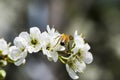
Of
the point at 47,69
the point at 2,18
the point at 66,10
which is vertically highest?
the point at 2,18

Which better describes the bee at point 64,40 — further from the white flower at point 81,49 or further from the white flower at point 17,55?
the white flower at point 17,55

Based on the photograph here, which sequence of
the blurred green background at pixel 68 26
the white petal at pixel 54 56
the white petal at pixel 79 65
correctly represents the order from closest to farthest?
1. the white petal at pixel 54 56
2. the white petal at pixel 79 65
3. the blurred green background at pixel 68 26

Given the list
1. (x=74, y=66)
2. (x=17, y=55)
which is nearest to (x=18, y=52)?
(x=17, y=55)

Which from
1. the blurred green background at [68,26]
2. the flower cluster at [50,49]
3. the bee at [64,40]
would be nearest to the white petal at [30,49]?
the flower cluster at [50,49]

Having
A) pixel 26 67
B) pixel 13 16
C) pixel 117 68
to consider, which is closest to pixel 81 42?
pixel 117 68

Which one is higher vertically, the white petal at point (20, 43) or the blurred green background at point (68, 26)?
the blurred green background at point (68, 26)

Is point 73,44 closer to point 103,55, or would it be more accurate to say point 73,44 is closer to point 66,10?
point 103,55

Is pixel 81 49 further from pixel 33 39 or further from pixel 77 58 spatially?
pixel 33 39
